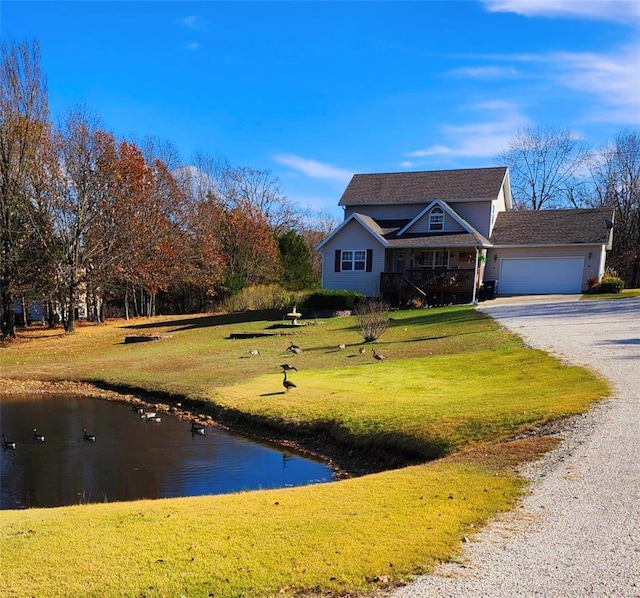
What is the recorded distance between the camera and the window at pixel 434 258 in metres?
32.1

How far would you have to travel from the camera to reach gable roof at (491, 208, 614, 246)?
3122 cm

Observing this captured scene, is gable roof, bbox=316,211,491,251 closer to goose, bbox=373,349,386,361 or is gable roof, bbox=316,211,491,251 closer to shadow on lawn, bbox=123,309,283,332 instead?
shadow on lawn, bbox=123,309,283,332

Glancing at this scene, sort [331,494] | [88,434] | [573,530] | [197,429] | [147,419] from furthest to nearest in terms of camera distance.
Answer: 1. [147,419]
2. [197,429]
3. [88,434]
4. [331,494]
5. [573,530]

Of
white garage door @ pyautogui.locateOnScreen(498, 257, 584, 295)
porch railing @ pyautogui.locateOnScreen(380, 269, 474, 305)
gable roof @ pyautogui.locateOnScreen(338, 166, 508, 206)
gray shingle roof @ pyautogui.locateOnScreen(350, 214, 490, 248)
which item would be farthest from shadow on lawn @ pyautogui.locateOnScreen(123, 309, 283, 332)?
white garage door @ pyautogui.locateOnScreen(498, 257, 584, 295)

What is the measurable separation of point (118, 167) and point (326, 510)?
1260 inches

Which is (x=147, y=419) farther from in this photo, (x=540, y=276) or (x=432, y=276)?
(x=540, y=276)

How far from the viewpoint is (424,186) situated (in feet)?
114

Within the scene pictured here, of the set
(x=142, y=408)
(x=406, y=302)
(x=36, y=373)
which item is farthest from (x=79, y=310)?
(x=142, y=408)

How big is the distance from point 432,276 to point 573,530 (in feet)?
84.7

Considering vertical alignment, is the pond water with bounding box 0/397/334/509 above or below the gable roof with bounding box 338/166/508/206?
below

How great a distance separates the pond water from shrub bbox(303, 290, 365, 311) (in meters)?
16.6

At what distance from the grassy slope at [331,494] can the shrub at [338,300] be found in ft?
30.5

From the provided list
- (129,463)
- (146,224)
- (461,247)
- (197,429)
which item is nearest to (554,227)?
(461,247)

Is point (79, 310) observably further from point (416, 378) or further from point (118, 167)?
point (416, 378)
